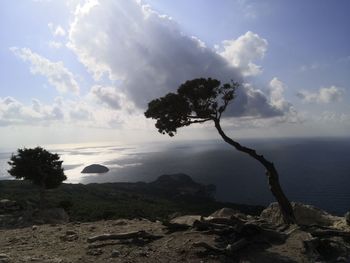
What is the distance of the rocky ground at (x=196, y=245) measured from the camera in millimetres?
12353

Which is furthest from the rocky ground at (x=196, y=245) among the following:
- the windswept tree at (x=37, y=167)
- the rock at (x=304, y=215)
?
the windswept tree at (x=37, y=167)

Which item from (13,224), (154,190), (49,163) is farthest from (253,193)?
(13,224)

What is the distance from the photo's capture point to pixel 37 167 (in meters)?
43.0

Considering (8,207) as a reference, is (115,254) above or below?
above

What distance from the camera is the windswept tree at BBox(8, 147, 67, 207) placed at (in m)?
42.8

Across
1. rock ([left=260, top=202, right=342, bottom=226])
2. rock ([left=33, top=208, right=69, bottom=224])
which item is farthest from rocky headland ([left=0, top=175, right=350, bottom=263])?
rock ([left=33, top=208, right=69, bottom=224])

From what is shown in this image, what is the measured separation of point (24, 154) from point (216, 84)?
32753mm

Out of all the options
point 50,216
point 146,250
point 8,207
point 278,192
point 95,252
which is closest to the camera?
point 95,252

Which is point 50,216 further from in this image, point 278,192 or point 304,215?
point 304,215

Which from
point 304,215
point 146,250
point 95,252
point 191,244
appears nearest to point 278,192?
point 304,215

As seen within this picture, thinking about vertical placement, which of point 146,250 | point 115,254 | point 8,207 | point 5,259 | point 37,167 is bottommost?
point 8,207

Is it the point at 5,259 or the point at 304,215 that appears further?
the point at 304,215

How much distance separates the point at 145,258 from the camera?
40.2ft

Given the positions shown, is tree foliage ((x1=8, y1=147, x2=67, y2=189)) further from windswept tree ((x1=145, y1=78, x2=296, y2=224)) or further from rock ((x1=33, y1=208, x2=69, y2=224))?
windswept tree ((x1=145, y1=78, x2=296, y2=224))
